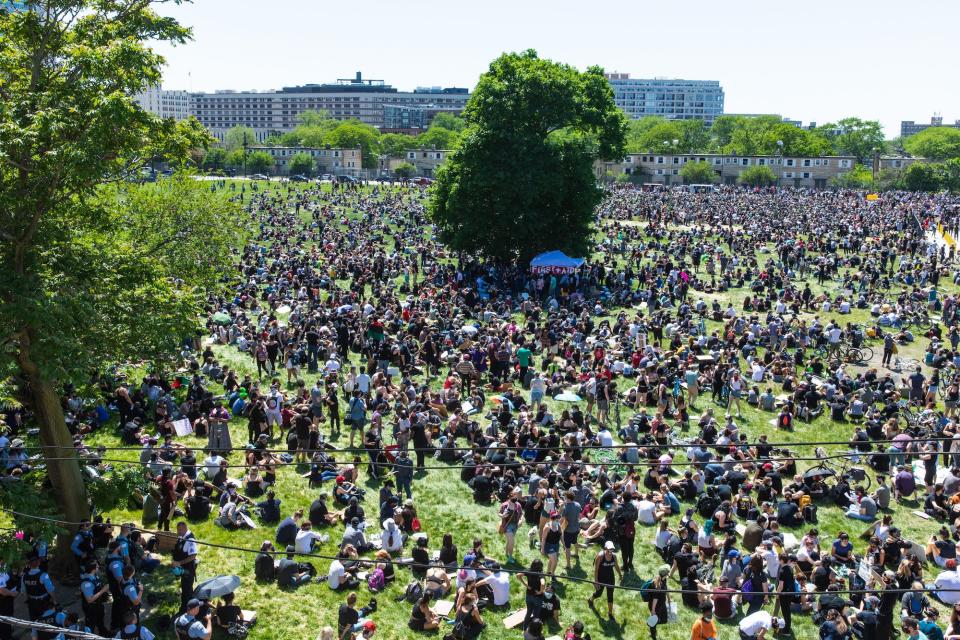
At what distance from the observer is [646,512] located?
14805mm

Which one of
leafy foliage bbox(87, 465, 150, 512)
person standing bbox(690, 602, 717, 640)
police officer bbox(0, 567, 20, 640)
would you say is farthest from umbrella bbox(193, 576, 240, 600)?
person standing bbox(690, 602, 717, 640)

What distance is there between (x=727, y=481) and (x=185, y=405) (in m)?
12.3

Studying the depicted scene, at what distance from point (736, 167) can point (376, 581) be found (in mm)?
114548

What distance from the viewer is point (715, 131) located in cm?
18250

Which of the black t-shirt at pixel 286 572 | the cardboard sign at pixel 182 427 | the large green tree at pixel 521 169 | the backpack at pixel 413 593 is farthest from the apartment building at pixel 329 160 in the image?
the backpack at pixel 413 593

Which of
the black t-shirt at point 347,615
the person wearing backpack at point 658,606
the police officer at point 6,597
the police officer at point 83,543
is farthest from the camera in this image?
the police officer at point 83,543

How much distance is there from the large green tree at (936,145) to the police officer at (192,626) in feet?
453

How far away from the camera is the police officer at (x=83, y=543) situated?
11641 mm

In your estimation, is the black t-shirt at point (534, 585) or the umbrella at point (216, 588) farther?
the black t-shirt at point (534, 585)

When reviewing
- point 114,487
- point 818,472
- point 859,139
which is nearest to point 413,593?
point 114,487

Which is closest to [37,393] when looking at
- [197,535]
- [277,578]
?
[197,535]

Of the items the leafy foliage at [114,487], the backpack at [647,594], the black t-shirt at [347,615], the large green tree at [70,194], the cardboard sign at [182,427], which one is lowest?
the backpack at [647,594]

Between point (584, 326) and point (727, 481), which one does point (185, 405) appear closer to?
point (727, 481)

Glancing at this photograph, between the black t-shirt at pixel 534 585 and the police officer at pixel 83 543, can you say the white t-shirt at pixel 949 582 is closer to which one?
the black t-shirt at pixel 534 585
